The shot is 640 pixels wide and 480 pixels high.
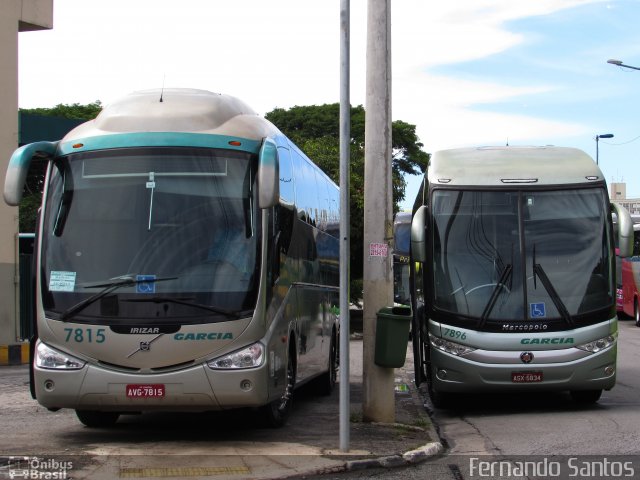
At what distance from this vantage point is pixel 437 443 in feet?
31.3

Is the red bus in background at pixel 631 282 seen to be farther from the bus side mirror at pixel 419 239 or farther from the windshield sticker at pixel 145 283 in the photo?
the windshield sticker at pixel 145 283

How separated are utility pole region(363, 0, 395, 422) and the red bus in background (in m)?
21.4

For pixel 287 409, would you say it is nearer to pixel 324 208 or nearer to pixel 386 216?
pixel 386 216

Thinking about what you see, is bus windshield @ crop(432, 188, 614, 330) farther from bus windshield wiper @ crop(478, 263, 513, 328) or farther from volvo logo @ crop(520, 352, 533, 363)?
volvo logo @ crop(520, 352, 533, 363)

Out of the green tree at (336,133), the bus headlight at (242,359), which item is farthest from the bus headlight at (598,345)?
the green tree at (336,133)

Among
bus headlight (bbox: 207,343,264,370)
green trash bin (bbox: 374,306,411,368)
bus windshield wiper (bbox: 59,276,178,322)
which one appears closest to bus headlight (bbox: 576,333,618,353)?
green trash bin (bbox: 374,306,411,368)

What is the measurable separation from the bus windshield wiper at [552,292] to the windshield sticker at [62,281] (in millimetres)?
6056

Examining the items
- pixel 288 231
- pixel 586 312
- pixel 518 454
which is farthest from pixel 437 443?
pixel 586 312

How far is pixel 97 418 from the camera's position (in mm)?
10836

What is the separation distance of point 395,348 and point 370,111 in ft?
8.87

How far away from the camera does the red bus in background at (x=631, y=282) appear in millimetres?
31109

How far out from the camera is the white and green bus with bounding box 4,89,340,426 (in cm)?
900

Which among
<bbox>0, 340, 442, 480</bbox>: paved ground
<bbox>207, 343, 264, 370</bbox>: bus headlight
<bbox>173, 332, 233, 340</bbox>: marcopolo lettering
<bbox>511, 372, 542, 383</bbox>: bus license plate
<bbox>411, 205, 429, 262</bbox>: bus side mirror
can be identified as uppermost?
<bbox>411, 205, 429, 262</bbox>: bus side mirror

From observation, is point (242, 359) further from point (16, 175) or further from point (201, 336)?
point (16, 175)
